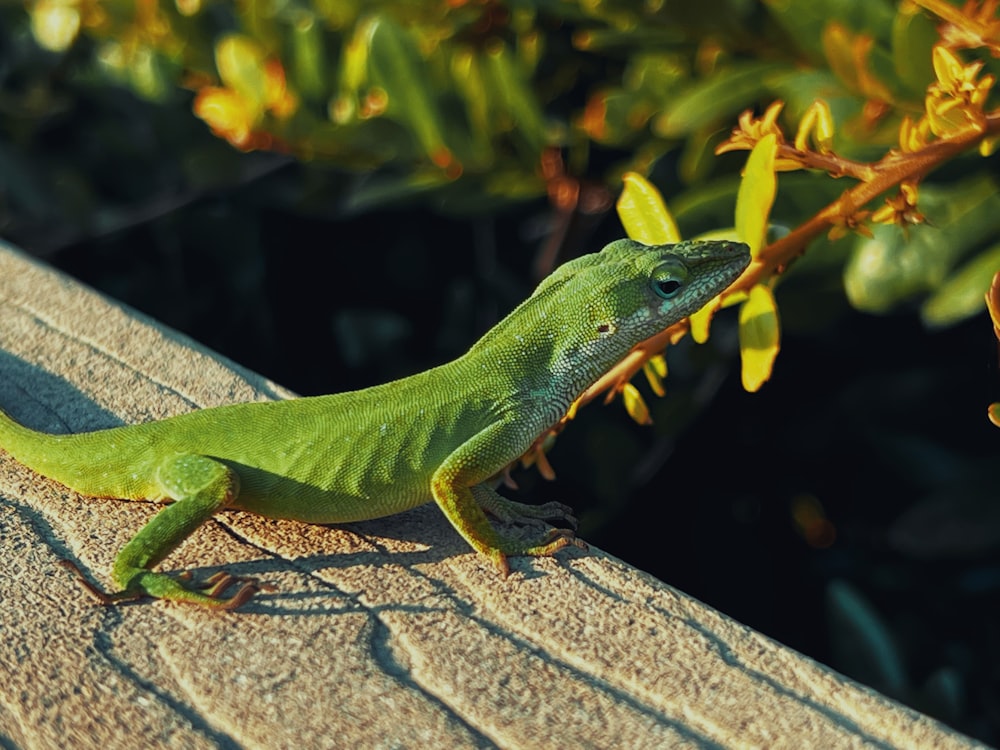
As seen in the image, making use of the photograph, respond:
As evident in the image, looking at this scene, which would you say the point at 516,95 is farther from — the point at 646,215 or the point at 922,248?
the point at 922,248

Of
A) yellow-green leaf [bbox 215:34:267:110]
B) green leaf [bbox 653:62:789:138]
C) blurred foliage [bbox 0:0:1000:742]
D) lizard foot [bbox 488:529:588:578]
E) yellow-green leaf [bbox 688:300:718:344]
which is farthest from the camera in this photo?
yellow-green leaf [bbox 215:34:267:110]

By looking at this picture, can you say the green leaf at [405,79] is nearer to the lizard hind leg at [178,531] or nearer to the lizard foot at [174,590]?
the lizard hind leg at [178,531]

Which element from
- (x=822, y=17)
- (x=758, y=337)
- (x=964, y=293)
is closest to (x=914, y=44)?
(x=822, y=17)

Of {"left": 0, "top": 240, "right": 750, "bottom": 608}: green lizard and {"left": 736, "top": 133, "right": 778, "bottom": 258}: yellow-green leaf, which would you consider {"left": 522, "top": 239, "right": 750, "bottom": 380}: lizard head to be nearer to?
{"left": 0, "top": 240, "right": 750, "bottom": 608}: green lizard

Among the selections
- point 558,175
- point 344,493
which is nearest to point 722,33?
point 558,175

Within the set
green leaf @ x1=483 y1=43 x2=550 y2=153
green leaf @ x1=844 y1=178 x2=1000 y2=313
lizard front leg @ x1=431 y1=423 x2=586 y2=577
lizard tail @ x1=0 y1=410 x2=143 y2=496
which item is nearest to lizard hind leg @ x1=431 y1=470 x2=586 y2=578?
lizard front leg @ x1=431 y1=423 x2=586 y2=577

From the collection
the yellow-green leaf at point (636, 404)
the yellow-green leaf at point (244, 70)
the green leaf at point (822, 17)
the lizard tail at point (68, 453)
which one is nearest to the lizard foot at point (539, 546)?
the yellow-green leaf at point (636, 404)
